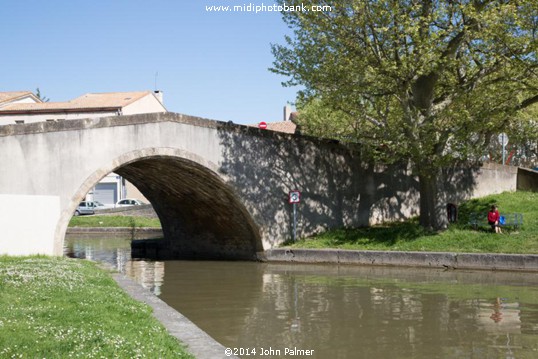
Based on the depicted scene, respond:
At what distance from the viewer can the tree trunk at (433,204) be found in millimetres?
22000

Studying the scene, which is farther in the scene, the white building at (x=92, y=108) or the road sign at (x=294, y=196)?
the white building at (x=92, y=108)

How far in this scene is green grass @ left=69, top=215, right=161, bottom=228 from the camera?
128 ft

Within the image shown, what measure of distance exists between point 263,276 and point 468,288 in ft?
19.4

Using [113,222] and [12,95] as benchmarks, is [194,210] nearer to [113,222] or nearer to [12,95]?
[113,222]

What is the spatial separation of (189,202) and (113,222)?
15.0 m

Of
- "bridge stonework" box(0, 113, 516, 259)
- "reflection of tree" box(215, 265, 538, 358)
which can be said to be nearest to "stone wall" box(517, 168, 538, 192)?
"bridge stonework" box(0, 113, 516, 259)

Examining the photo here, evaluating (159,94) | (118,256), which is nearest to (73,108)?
(159,94)

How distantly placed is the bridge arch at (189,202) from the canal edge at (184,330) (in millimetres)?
6984

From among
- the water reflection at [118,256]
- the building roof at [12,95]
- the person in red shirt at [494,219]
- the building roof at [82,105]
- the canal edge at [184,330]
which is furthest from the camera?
the building roof at [12,95]

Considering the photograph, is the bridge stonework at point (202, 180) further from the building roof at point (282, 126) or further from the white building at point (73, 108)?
the building roof at point (282, 126)

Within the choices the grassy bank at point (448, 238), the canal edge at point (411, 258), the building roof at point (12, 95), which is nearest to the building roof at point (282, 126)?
the building roof at point (12, 95)

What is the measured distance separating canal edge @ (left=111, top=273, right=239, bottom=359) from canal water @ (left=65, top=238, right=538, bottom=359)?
103cm

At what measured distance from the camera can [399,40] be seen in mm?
20328

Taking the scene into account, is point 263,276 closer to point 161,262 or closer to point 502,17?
point 161,262
